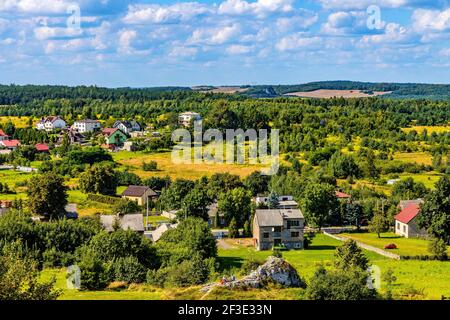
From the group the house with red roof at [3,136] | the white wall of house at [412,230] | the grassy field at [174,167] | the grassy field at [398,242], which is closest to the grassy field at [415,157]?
the grassy field at [174,167]

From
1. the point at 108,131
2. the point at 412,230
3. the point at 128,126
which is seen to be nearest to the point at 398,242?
the point at 412,230

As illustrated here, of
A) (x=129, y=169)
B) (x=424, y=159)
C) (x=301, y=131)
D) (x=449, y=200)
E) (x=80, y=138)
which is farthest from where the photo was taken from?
(x=80, y=138)

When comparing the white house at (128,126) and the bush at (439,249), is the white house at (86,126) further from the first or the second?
the bush at (439,249)

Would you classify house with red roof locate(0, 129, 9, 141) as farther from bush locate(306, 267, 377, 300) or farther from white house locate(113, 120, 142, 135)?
bush locate(306, 267, 377, 300)
